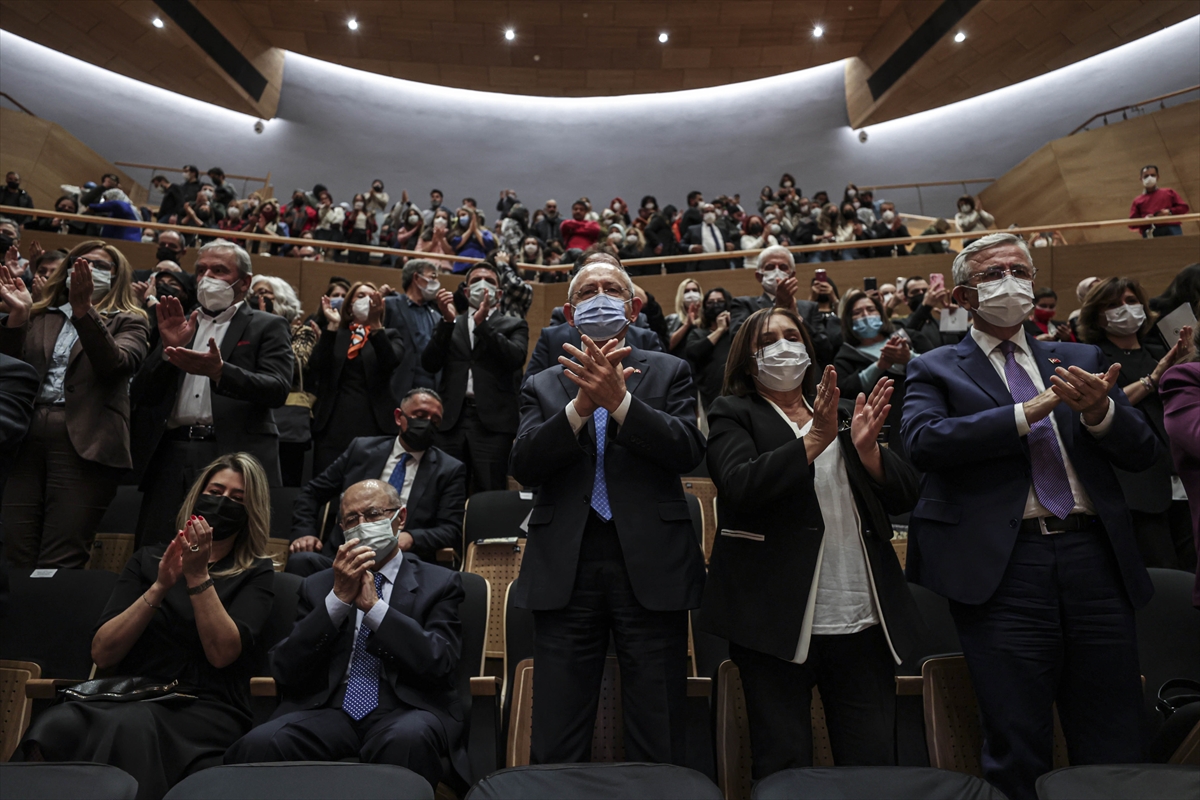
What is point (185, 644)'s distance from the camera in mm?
2057

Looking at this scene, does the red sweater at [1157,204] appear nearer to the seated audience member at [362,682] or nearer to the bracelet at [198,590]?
the seated audience member at [362,682]

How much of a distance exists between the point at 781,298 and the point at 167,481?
2218 millimetres

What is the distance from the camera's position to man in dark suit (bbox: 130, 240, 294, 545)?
8.68 feet

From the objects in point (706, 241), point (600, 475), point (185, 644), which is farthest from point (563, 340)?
point (706, 241)

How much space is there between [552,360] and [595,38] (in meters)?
10.8

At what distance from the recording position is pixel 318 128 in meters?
12.5

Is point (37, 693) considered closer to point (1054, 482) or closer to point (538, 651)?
point (538, 651)

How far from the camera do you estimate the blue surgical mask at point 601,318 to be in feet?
6.18

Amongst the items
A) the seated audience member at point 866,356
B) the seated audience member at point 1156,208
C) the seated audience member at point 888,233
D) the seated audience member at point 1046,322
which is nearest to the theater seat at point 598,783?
the seated audience member at point 866,356

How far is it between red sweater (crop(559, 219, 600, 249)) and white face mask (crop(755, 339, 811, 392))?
6188mm

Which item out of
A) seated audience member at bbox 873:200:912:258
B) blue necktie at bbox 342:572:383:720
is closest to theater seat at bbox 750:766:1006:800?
blue necktie at bbox 342:572:383:720

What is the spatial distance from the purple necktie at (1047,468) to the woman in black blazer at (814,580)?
24 cm

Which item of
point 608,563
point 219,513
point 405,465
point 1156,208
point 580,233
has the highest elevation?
point 580,233

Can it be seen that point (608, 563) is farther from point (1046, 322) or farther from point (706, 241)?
point (706, 241)
